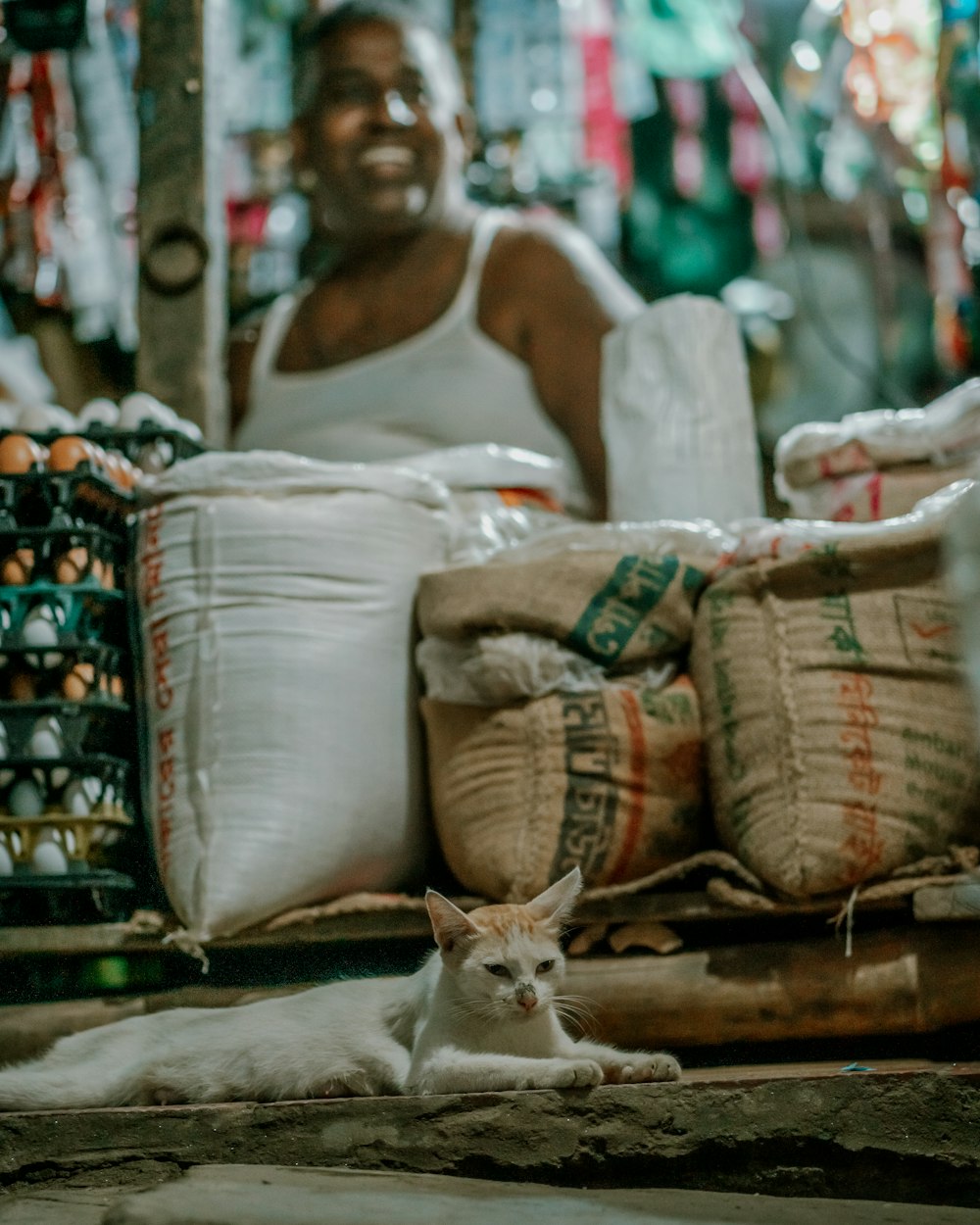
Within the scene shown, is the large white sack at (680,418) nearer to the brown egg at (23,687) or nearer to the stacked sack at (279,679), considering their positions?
the stacked sack at (279,679)

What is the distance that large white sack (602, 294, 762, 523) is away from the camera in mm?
2861

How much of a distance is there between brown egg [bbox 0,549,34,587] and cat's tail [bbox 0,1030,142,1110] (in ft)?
→ 2.70

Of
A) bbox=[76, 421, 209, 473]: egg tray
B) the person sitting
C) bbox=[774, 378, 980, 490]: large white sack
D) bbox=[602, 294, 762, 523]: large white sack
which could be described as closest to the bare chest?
the person sitting

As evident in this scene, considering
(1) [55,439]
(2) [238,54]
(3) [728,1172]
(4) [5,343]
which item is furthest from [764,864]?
(2) [238,54]

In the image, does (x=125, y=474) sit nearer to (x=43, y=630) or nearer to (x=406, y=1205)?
(x=43, y=630)

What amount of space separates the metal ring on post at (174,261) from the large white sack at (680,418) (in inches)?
42.8

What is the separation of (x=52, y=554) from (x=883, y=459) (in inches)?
61.5

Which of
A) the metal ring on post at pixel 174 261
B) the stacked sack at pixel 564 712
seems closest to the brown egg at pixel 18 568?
the stacked sack at pixel 564 712

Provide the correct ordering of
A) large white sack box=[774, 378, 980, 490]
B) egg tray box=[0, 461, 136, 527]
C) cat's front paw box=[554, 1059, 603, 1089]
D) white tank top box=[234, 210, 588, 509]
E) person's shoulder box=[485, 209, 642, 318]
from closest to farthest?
cat's front paw box=[554, 1059, 603, 1089]
egg tray box=[0, 461, 136, 527]
large white sack box=[774, 378, 980, 490]
white tank top box=[234, 210, 588, 509]
person's shoulder box=[485, 209, 642, 318]

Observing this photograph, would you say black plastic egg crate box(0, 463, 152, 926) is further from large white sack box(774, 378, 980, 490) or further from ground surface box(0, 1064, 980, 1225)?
large white sack box(774, 378, 980, 490)

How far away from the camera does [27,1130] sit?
190 centimetres

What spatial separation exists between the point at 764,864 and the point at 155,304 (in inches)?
83.4

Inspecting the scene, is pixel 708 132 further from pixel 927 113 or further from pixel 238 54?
pixel 238 54

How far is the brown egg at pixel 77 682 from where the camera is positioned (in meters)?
2.38
